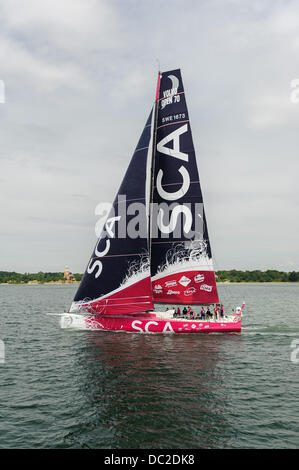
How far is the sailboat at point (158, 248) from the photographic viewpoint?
2797 cm

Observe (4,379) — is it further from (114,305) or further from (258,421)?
(258,421)

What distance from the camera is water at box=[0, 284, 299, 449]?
12000 millimetres

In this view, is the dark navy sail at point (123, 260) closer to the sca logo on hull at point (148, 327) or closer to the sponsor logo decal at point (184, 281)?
the sca logo on hull at point (148, 327)

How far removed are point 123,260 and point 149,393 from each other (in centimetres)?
1347

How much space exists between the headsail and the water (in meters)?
4.07

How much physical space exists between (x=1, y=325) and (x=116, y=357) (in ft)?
71.9

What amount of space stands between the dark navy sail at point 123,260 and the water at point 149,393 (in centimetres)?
288

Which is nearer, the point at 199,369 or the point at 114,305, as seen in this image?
the point at 199,369

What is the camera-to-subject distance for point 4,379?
733 inches

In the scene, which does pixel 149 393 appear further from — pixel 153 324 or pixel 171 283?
pixel 171 283

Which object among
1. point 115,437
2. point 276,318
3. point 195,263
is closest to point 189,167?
point 195,263
